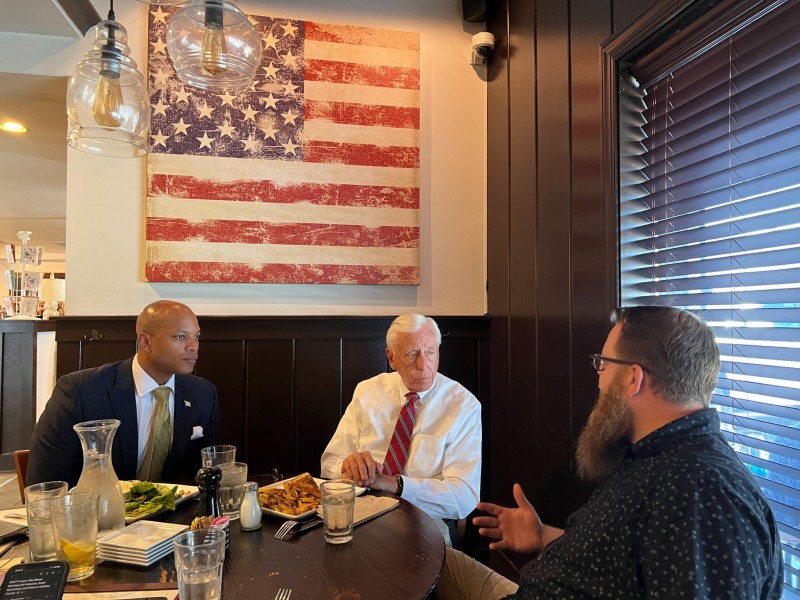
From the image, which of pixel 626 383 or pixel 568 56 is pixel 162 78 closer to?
pixel 568 56

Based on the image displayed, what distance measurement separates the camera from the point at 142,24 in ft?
9.21

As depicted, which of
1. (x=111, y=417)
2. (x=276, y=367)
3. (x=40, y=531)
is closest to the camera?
(x=40, y=531)

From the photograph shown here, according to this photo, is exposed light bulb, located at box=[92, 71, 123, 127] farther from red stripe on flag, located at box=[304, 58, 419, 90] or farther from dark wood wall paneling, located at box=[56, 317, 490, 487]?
red stripe on flag, located at box=[304, 58, 419, 90]

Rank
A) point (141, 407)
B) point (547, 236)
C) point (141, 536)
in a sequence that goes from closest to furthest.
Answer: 1. point (141, 536)
2. point (141, 407)
3. point (547, 236)

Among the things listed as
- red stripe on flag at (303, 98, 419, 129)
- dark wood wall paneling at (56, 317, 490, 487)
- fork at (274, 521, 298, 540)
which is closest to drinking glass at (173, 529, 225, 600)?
fork at (274, 521, 298, 540)

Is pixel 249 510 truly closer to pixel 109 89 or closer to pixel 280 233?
pixel 109 89

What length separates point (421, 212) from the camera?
3.11m

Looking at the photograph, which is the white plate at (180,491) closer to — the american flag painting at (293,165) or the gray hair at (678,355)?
the gray hair at (678,355)

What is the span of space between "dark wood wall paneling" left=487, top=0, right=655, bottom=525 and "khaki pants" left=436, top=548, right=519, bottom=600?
2.83 ft

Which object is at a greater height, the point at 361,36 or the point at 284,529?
the point at 361,36

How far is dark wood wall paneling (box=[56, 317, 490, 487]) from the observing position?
2713 mm

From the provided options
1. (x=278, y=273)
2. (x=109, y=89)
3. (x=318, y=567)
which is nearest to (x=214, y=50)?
(x=109, y=89)

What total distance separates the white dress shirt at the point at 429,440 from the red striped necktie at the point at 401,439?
21 mm

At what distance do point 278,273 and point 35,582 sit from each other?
201 cm
